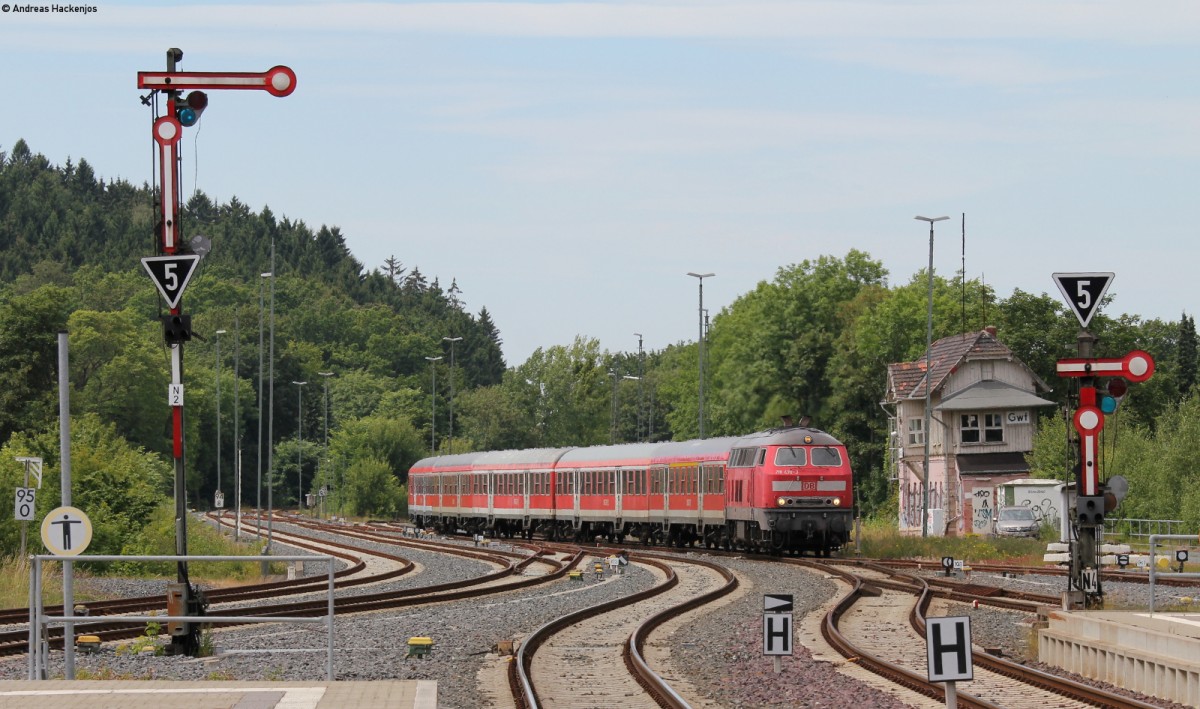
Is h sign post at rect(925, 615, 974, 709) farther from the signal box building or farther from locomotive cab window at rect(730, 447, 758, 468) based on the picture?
the signal box building

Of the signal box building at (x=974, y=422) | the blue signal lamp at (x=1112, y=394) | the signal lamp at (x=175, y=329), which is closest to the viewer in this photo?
the signal lamp at (x=175, y=329)

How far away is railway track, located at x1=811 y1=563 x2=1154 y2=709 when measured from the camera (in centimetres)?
1492

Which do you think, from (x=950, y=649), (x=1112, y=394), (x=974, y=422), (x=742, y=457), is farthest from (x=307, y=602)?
(x=974, y=422)

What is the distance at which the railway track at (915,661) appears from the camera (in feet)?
49.0

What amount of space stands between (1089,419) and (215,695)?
33.4 feet

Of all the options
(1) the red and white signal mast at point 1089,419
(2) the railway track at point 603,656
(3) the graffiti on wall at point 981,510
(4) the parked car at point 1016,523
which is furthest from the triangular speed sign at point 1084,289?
(3) the graffiti on wall at point 981,510

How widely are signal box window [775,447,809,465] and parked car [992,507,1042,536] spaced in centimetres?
1628

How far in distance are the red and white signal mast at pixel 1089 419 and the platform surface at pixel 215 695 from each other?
8.35m

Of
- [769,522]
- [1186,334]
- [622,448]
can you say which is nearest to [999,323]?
[1186,334]

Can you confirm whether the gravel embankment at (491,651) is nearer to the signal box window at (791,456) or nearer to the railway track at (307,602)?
A: the railway track at (307,602)

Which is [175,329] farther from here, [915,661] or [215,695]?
[915,661]

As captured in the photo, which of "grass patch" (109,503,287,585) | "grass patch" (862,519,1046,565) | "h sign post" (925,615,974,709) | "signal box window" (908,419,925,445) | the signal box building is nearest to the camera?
"h sign post" (925,615,974,709)

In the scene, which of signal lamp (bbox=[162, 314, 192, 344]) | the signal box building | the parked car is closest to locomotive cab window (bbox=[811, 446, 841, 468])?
the parked car

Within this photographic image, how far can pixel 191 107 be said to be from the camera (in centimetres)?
1830
